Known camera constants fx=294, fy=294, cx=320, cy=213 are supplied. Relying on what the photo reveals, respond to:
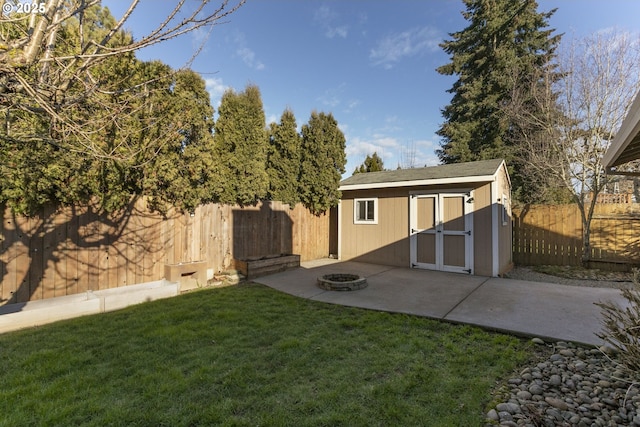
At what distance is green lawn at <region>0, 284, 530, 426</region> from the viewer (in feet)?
6.75

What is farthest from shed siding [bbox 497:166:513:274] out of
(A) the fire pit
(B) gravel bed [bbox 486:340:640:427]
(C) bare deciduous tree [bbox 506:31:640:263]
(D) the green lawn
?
(B) gravel bed [bbox 486:340:640:427]

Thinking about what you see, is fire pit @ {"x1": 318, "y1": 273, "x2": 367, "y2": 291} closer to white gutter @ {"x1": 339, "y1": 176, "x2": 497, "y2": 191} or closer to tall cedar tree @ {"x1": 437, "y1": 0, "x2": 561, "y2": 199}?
white gutter @ {"x1": 339, "y1": 176, "x2": 497, "y2": 191}

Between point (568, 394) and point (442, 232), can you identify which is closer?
point (568, 394)

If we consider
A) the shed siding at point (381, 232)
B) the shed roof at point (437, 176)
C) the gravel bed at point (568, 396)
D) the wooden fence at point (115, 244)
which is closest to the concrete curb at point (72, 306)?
the wooden fence at point (115, 244)

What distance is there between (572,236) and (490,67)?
10.5 metres

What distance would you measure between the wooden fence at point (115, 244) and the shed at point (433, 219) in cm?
257

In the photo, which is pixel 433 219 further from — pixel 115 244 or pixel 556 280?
pixel 115 244

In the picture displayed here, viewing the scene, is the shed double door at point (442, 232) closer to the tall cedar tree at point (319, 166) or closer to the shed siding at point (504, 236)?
the shed siding at point (504, 236)

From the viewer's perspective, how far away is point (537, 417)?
2023 millimetres

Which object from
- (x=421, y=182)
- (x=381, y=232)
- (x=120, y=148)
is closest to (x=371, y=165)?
(x=381, y=232)

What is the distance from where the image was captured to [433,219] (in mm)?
7434

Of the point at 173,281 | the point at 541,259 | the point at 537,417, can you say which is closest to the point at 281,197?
the point at 173,281

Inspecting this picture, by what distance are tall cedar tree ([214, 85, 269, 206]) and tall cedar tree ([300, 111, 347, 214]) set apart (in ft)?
5.46

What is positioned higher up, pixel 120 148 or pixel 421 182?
pixel 120 148
